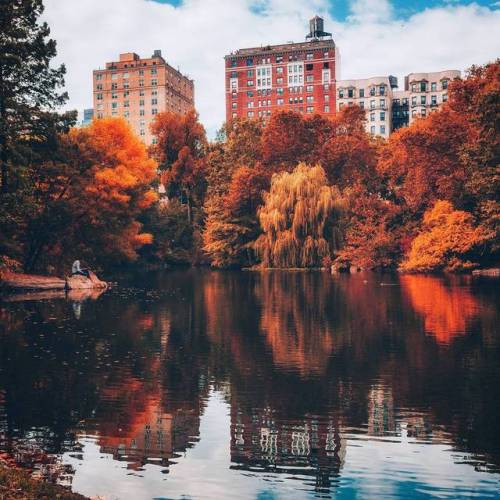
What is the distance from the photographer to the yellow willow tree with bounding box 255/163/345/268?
7056 cm

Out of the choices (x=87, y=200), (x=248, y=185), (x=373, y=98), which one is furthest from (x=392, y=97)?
(x=87, y=200)

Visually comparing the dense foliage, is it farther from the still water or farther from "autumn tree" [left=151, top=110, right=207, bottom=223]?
the still water

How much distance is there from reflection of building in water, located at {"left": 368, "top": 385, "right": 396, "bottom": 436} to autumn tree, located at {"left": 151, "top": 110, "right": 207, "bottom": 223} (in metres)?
78.2

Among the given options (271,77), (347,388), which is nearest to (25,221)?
(347,388)

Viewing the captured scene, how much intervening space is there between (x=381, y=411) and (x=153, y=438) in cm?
514

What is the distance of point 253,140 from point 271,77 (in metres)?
88.4

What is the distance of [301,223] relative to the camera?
70562 millimetres

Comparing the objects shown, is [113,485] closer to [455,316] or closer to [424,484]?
[424,484]

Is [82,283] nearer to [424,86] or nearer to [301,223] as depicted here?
[301,223]

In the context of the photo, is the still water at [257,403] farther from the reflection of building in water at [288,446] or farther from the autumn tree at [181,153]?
the autumn tree at [181,153]

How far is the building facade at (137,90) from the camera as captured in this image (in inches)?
7082

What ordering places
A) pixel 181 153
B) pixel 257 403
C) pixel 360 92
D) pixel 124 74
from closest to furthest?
pixel 257 403
pixel 181 153
pixel 360 92
pixel 124 74

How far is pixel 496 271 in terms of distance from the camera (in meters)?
62.6

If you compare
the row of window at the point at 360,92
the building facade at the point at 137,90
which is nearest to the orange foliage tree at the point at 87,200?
the row of window at the point at 360,92
